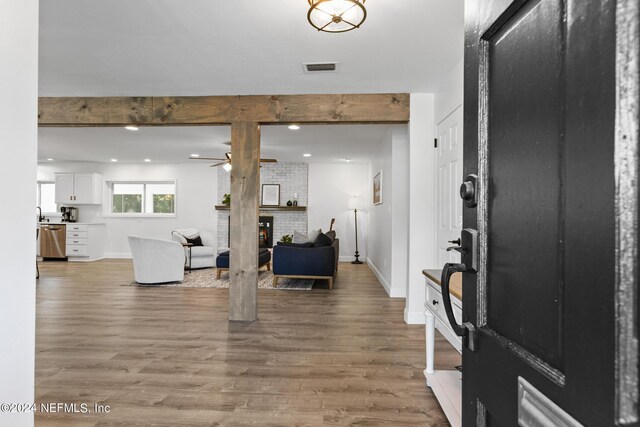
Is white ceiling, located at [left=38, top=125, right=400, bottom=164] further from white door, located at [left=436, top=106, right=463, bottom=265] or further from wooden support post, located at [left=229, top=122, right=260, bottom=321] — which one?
white door, located at [left=436, top=106, right=463, bottom=265]

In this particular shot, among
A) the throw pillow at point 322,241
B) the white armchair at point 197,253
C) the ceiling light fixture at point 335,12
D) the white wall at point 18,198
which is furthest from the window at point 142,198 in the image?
the white wall at point 18,198

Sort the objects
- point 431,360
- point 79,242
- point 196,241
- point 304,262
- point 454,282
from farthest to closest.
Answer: point 79,242
point 196,241
point 304,262
point 431,360
point 454,282

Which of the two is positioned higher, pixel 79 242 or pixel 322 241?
pixel 322 241

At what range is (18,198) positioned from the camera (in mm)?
1028

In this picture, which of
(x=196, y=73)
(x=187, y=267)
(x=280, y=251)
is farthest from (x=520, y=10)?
(x=187, y=267)

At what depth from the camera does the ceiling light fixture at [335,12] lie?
1822 millimetres

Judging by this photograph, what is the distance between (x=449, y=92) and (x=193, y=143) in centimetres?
462

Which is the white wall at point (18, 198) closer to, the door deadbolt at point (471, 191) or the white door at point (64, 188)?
the door deadbolt at point (471, 191)

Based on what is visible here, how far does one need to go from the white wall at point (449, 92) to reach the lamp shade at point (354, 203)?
15.9 ft

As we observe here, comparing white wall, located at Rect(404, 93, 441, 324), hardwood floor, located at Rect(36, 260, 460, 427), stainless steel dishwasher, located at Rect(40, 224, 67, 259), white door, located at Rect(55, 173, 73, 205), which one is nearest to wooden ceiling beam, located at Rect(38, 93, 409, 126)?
white wall, located at Rect(404, 93, 441, 324)

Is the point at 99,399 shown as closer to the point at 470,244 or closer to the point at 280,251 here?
the point at 470,244

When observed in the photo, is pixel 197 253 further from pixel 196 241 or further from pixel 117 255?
pixel 117 255

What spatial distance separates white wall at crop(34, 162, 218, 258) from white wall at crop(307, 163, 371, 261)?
8.13 ft

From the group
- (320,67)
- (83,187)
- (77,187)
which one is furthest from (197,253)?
(320,67)
